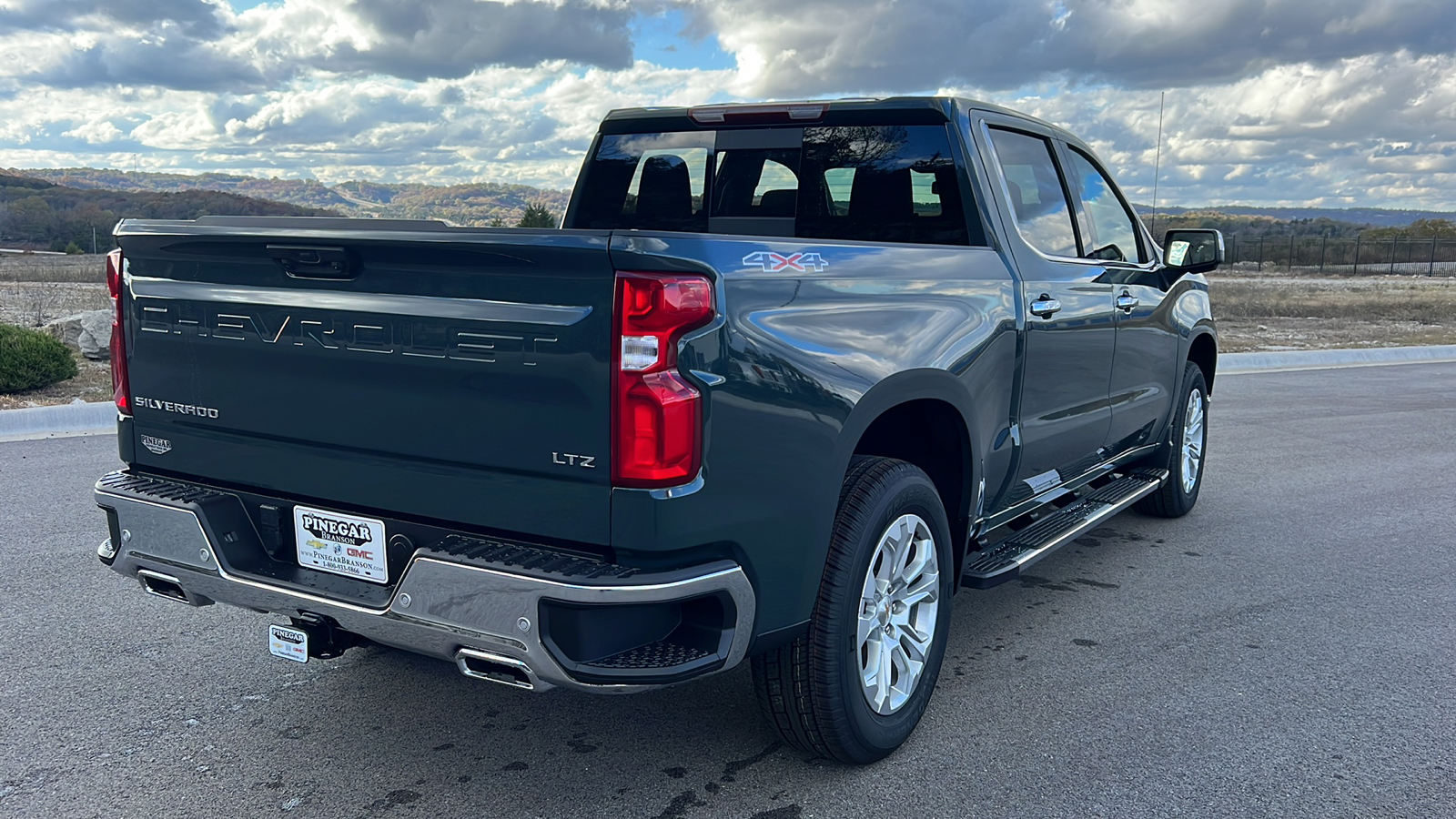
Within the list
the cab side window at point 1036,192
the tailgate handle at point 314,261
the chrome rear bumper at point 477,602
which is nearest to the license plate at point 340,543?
the chrome rear bumper at point 477,602

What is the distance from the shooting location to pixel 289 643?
3127 millimetres

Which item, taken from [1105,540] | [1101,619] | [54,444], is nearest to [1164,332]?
[1105,540]

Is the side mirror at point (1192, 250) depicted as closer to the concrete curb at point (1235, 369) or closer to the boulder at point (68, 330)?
the concrete curb at point (1235, 369)

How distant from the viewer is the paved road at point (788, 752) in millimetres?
3156

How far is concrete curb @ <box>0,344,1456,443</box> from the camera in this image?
28.2ft

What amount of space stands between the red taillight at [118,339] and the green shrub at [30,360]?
8.06 metres

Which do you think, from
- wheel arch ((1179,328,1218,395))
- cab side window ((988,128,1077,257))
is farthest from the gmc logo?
wheel arch ((1179,328,1218,395))

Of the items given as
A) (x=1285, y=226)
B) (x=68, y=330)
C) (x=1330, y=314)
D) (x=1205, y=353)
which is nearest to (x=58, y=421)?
(x=68, y=330)

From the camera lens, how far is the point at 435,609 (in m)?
2.72

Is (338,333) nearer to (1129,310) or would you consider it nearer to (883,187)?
(883,187)

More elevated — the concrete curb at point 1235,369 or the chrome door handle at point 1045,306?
the chrome door handle at point 1045,306

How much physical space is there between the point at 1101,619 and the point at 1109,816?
1777 mm

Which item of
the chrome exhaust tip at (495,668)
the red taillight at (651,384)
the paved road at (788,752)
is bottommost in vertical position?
the paved road at (788,752)

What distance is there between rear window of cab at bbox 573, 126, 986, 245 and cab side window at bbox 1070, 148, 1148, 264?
3.42 feet
